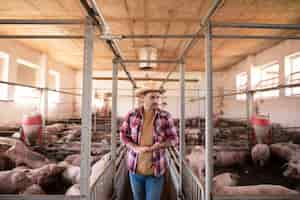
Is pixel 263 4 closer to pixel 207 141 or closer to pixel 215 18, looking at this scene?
pixel 215 18

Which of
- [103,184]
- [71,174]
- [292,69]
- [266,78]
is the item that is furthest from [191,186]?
[266,78]

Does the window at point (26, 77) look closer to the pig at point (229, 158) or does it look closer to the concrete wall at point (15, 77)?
the concrete wall at point (15, 77)

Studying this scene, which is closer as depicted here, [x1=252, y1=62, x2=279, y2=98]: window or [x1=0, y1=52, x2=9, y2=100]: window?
[x1=0, y1=52, x2=9, y2=100]: window

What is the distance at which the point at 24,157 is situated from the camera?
2469 millimetres

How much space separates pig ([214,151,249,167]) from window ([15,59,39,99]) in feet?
14.3

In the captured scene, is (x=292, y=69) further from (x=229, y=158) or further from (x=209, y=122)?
(x=209, y=122)

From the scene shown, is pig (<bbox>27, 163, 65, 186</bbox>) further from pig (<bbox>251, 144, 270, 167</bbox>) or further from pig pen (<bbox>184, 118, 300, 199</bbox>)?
pig (<bbox>251, 144, 270, 167</bbox>)

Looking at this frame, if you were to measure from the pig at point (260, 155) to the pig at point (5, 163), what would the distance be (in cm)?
296

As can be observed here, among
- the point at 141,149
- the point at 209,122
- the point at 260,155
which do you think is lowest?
the point at 260,155

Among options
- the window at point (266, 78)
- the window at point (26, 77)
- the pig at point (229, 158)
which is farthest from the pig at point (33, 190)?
the window at point (266, 78)

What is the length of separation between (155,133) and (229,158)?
5.23 feet

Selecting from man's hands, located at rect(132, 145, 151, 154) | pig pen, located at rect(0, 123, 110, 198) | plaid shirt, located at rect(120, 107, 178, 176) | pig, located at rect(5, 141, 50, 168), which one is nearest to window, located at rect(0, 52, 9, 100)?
pig pen, located at rect(0, 123, 110, 198)

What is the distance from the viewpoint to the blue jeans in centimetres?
155

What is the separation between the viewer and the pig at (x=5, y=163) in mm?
2329
